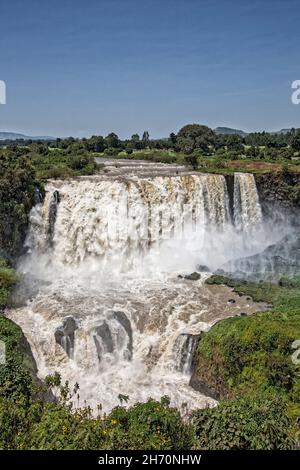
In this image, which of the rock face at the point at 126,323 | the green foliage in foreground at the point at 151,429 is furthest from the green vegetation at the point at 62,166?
the green foliage in foreground at the point at 151,429

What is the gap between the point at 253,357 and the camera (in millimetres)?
14625

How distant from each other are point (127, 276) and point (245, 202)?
12.2 m

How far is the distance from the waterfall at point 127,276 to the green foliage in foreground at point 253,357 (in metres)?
0.88

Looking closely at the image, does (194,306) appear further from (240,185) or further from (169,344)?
(240,185)

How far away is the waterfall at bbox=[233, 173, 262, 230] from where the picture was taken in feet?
103

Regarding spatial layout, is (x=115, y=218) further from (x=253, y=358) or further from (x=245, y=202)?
(x=253, y=358)

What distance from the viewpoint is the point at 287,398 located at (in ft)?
Result: 42.7

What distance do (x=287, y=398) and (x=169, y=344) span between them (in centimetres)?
548

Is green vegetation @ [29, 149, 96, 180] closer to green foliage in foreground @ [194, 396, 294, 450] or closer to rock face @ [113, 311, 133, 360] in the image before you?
rock face @ [113, 311, 133, 360]

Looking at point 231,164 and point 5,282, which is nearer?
point 5,282

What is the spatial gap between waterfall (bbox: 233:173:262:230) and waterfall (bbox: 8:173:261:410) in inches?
2.9

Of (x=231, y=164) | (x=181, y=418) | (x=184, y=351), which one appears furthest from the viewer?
(x=231, y=164)

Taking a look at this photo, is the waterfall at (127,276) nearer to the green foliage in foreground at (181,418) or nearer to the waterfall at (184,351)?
the waterfall at (184,351)

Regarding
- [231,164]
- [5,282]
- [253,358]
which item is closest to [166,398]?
[253,358]
